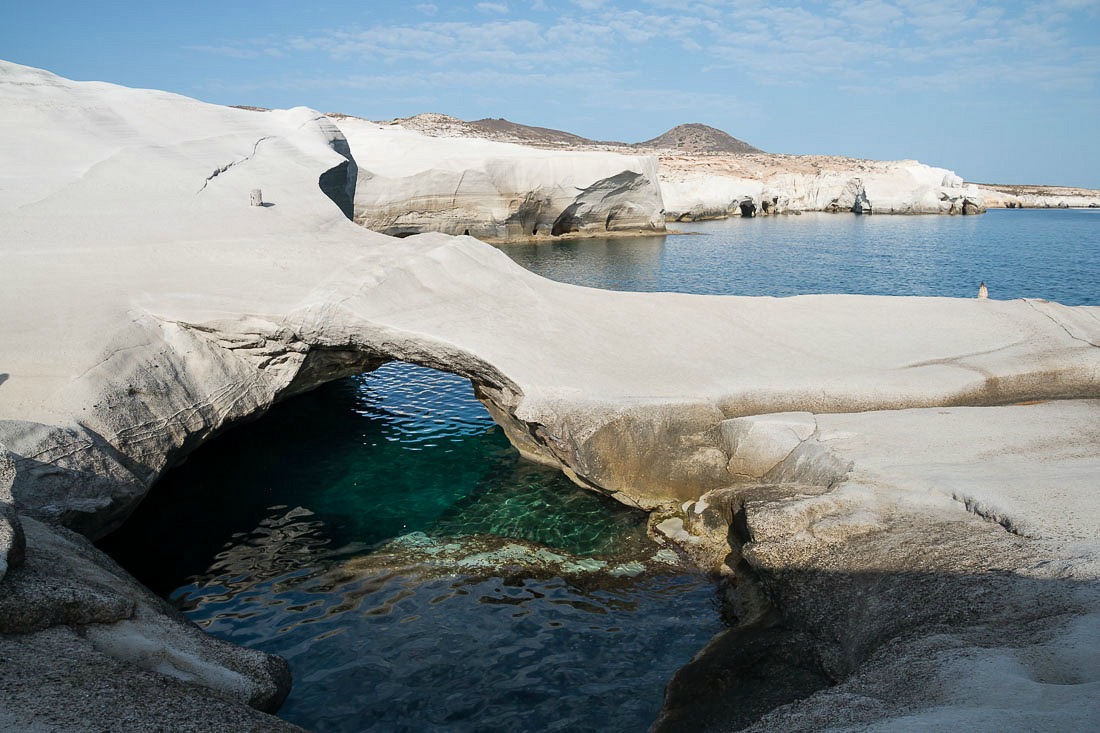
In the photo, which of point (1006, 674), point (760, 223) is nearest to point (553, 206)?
point (760, 223)

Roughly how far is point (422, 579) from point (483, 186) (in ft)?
122

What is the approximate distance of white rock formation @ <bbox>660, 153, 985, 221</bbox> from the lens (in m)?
76.2

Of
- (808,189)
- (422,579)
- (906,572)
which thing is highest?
(808,189)

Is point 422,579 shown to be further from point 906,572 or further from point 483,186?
point 483,186

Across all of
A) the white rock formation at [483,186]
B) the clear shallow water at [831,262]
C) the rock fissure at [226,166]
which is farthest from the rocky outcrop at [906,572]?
the white rock formation at [483,186]

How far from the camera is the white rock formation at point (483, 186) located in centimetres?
4275

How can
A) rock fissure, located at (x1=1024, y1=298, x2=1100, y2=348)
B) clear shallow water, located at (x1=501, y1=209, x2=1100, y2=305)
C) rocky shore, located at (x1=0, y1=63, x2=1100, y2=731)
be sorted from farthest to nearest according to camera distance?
clear shallow water, located at (x1=501, y1=209, x2=1100, y2=305)
rock fissure, located at (x1=1024, y1=298, x2=1100, y2=348)
rocky shore, located at (x1=0, y1=63, x2=1100, y2=731)

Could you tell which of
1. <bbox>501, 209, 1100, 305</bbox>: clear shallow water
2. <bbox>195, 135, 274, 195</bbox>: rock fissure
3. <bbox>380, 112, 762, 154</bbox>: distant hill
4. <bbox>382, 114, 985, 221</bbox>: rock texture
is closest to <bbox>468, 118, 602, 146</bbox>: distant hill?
<bbox>380, 112, 762, 154</bbox>: distant hill

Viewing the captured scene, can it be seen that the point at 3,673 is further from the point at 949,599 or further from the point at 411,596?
the point at 949,599

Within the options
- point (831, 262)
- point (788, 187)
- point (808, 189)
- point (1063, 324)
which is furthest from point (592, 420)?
point (808, 189)

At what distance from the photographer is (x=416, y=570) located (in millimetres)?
10258

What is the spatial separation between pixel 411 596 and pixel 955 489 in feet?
20.9

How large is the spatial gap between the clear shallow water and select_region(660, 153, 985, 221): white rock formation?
9653 mm

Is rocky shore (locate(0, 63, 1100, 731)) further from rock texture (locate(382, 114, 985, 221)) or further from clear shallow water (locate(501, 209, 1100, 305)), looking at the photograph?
rock texture (locate(382, 114, 985, 221))
